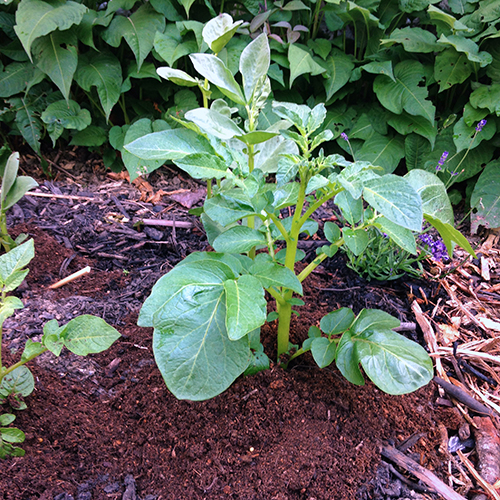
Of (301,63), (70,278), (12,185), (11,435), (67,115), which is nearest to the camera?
(11,435)

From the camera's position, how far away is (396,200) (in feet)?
3.02

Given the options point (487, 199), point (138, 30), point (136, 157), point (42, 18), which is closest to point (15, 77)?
point (42, 18)

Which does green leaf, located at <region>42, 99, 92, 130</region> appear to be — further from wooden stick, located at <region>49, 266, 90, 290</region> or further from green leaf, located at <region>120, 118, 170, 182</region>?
wooden stick, located at <region>49, 266, 90, 290</region>

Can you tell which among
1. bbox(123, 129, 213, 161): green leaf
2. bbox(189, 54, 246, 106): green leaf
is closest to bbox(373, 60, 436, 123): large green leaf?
bbox(189, 54, 246, 106): green leaf

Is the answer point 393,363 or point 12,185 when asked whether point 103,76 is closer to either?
point 12,185

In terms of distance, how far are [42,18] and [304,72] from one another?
1.73m

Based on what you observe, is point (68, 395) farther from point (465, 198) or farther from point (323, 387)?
point (465, 198)

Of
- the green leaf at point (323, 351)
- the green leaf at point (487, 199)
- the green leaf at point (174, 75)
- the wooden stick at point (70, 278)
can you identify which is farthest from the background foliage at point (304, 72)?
the green leaf at point (323, 351)

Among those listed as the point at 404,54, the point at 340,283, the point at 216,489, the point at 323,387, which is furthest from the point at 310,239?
the point at 404,54

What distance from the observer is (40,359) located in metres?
1.36

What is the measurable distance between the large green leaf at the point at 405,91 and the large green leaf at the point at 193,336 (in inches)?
93.6

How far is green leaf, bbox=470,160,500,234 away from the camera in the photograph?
254 cm

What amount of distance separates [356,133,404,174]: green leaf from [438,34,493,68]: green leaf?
25.6 inches

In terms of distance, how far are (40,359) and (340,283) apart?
1.25 metres
